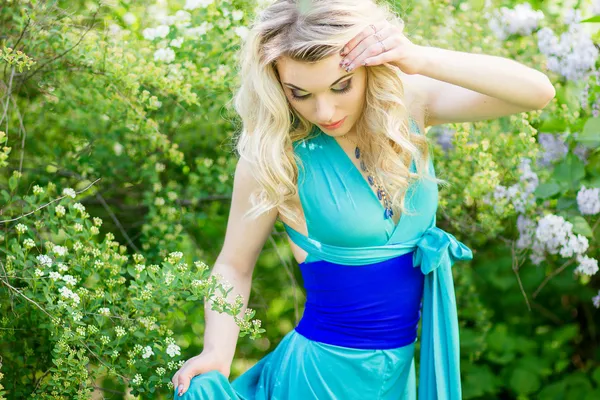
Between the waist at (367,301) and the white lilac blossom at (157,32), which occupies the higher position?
the white lilac blossom at (157,32)

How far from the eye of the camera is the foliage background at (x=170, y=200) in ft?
6.87

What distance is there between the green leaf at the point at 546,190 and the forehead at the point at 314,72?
1.18m

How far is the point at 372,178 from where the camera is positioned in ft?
6.62

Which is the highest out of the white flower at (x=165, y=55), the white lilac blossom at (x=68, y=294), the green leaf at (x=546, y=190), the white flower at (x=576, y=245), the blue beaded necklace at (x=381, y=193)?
the white flower at (x=165, y=55)

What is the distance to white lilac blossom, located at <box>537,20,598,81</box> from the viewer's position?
274 cm

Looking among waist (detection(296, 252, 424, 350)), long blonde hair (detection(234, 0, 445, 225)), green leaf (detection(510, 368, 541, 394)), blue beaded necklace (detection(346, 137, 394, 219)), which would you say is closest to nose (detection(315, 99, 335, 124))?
long blonde hair (detection(234, 0, 445, 225))

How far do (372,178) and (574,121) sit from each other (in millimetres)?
1053

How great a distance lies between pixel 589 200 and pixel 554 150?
320mm

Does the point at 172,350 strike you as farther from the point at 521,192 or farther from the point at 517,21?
the point at 517,21

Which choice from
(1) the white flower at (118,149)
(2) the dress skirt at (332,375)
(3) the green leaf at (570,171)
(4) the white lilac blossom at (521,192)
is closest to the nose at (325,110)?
(2) the dress skirt at (332,375)

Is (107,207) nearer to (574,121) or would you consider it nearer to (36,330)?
(36,330)

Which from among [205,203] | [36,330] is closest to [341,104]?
[36,330]

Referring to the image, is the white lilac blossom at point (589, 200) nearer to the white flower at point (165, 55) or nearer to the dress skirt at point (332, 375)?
the dress skirt at point (332, 375)

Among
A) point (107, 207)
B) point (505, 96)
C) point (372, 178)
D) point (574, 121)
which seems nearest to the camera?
point (505, 96)
